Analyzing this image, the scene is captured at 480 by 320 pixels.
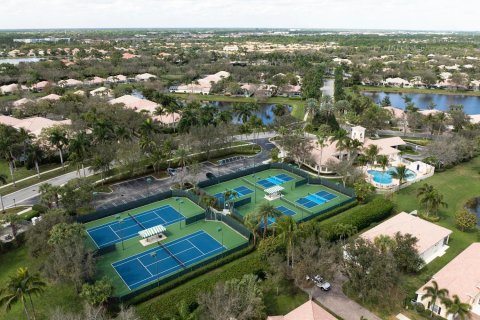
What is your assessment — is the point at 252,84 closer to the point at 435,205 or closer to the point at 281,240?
the point at 435,205

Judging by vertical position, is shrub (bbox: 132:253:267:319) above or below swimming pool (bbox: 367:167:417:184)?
above

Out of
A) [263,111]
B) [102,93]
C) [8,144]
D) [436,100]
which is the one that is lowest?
[263,111]

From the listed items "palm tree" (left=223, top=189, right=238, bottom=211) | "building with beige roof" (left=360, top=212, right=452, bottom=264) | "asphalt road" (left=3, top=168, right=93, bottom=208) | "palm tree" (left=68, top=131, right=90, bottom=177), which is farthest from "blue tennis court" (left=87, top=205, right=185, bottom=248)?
"building with beige roof" (left=360, top=212, right=452, bottom=264)

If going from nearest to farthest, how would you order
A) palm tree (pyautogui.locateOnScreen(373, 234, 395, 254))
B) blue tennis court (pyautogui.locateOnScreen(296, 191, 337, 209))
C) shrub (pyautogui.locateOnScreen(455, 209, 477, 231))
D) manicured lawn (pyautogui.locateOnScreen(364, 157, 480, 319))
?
palm tree (pyautogui.locateOnScreen(373, 234, 395, 254)), manicured lawn (pyautogui.locateOnScreen(364, 157, 480, 319)), shrub (pyautogui.locateOnScreen(455, 209, 477, 231)), blue tennis court (pyautogui.locateOnScreen(296, 191, 337, 209))

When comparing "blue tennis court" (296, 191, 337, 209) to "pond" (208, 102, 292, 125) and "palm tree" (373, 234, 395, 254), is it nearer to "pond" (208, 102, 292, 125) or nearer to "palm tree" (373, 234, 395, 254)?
"palm tree" (373, 234, 395, 254)

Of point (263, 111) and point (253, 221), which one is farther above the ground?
point (253, 221)

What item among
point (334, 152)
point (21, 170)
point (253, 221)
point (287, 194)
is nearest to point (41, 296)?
point (253, 221)

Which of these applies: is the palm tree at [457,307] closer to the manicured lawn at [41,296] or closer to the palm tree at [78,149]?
the manicured lawn at [41,296]

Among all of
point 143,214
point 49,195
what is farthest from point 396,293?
point 49,195

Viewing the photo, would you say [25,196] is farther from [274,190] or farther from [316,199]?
[316,199]
